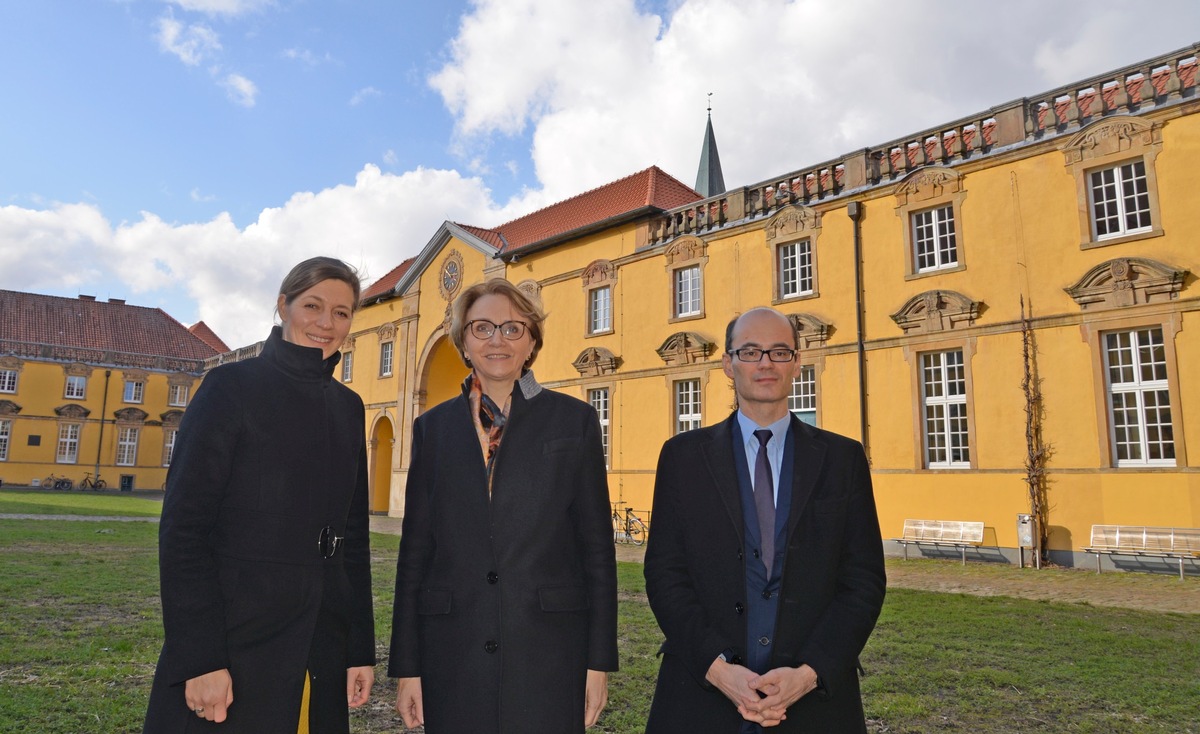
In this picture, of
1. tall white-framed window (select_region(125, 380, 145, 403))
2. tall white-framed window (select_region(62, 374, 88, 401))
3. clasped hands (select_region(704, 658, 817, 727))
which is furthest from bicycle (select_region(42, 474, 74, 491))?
clasped hands (select_region(704, 658, 817, 727))

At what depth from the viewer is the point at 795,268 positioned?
19.2 metres

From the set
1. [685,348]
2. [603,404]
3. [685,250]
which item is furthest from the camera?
[603,404]

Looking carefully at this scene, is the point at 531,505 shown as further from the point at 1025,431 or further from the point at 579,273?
the point at 579,273

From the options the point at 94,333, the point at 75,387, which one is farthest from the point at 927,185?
the point at 94,333

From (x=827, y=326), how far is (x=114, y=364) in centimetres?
5412

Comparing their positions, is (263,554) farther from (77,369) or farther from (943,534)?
(77,369)

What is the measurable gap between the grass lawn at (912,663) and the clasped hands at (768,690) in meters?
2.88

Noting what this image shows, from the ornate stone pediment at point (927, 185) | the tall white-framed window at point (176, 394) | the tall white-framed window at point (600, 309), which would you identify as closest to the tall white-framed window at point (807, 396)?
the ornate stone pediment at point (927, 185)

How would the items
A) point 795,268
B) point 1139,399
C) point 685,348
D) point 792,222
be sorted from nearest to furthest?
point 1139,399, point 792,222, point 795,268, point 685,348

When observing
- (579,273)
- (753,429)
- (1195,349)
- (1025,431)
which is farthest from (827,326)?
(753,429)

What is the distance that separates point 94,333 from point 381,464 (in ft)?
117

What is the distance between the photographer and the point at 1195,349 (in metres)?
13.3

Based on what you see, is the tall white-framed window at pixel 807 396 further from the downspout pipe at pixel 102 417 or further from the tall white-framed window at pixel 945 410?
the downspout pipe at pixel 102 417

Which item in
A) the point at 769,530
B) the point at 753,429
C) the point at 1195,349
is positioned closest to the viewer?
the point at 769,530
